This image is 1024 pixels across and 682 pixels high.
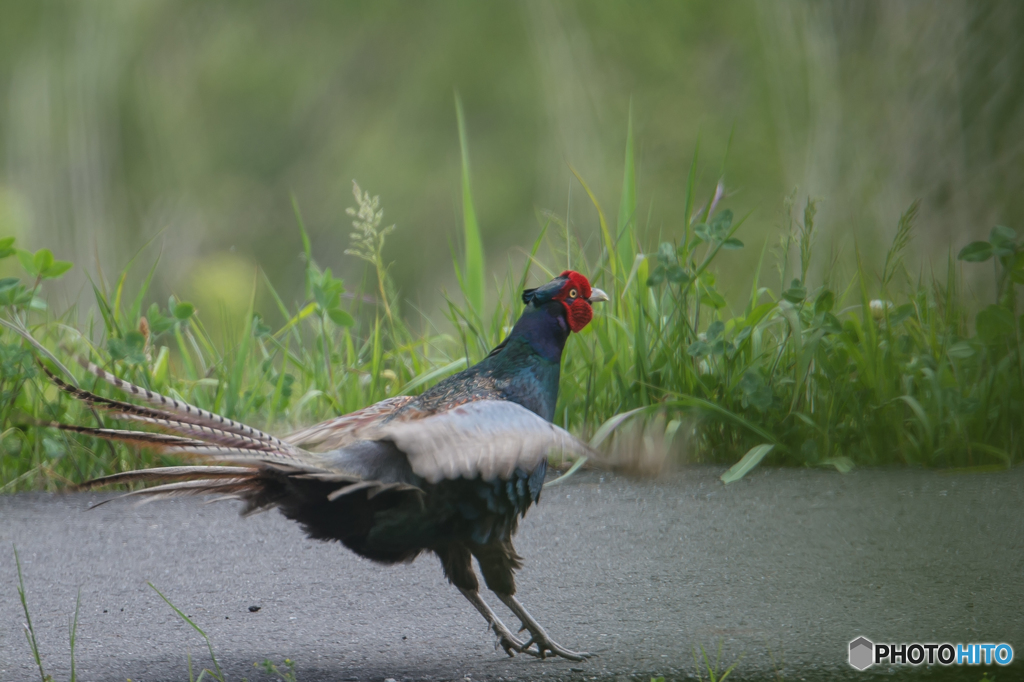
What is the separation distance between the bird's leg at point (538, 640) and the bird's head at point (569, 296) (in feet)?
1.74

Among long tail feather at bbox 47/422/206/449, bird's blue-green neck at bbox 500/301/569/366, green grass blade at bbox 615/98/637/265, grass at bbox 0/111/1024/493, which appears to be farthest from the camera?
green grass blade at bbox 615/98/637/265

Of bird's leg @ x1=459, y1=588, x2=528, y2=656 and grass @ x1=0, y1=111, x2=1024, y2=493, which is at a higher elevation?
grass @ x1=0, y1=111, x2=1024, y2=493

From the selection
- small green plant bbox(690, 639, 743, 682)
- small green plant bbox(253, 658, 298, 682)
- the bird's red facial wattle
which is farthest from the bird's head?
small green plant bbox(253, 658, 298, 682)

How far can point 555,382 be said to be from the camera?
1.66 meters

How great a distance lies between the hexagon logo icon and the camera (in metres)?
1.27

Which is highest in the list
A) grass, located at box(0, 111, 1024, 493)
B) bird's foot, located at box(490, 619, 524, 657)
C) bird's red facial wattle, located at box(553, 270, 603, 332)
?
bird's red facial wattle, located at box(553, 270, 603, 332)

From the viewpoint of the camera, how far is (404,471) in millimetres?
1404

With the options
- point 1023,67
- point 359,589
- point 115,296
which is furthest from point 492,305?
point 1023,67

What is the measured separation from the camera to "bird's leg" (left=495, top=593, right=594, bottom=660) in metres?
1.41

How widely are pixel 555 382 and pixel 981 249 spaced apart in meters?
0.74

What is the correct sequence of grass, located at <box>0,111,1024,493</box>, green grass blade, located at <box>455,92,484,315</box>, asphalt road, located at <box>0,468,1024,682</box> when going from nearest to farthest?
1. asphalt road, located at <box>0,468,1024,682</box>
2. grass, located at <box>0,111,1024,493</box>
3. green grass blade, located at <box>455,92,484,315</box>

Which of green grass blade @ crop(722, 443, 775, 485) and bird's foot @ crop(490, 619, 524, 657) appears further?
green grass blade @ crop(722, 443, 775, 485)

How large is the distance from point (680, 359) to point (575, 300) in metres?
0.57

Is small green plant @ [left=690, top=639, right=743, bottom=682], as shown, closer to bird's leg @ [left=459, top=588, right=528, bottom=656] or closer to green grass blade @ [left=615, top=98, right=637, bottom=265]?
bird's leg @ [left=459, top=588, right=528, bottom=656]
